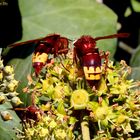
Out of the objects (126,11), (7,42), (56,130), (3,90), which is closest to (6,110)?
(3,90)

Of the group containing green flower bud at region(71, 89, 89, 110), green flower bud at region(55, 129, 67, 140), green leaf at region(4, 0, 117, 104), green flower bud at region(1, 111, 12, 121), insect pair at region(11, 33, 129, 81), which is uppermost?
green leaf at region(4, 0, 117, 104)

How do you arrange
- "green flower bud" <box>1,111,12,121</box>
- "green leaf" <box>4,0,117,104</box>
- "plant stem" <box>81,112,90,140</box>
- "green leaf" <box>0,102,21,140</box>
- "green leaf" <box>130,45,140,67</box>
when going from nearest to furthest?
"plant stem" <box>81,112,90,140</box> → "green flower bud" <box>1,111,12,121</box> → "green leaf" <box>0,102,21,140</box> → "green leaf" <box>4,0,117,104</box> → "green leaf" <box>130,45,140,67</box>

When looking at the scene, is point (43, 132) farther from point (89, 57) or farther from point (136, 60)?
point (136, 60)

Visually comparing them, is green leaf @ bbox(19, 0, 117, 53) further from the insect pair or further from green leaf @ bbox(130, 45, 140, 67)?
the insect pair

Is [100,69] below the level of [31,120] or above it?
above

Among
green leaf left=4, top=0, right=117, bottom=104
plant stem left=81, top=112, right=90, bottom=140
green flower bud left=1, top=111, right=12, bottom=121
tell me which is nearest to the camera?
plant stem left=81, top=112, right=90, bottom=140

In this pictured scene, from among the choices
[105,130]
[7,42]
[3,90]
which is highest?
[7,42]

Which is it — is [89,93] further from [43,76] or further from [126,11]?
[126,11]

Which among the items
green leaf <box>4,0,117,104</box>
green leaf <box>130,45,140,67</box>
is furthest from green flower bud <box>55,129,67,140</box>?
green leaf <box>130,45,140,67</box>

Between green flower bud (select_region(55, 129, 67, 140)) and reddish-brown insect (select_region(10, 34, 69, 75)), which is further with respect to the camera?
reddish-brown insect (select_region(10, 34, 69, 75))
